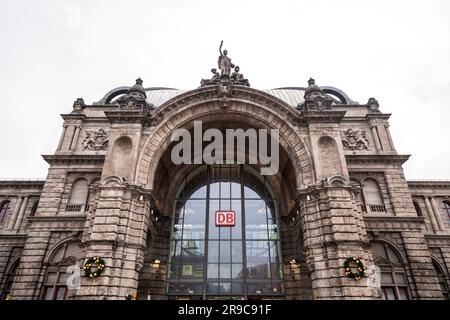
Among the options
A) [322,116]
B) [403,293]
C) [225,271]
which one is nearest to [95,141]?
[225,271]

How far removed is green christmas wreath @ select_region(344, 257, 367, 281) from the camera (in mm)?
15898

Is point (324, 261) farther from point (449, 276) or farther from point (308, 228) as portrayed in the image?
point (449, 276)

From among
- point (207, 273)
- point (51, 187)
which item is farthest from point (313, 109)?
point (51, 187)

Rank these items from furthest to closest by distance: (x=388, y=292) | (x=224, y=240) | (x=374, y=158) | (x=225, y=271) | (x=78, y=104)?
(x=78, y=104) < (x=374, y=158) < (x=224, y=240) < (x=225, y=271) < (x=388, y=292)

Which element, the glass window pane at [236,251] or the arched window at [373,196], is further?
the arched window at [373,196]

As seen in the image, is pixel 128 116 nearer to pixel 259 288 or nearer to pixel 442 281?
pixel 259 288

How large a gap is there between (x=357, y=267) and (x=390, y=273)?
8.14 metres

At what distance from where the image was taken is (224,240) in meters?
23.4

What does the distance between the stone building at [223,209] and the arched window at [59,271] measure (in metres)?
0.08

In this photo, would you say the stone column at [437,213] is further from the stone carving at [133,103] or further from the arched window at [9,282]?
the arched window at [9,282]

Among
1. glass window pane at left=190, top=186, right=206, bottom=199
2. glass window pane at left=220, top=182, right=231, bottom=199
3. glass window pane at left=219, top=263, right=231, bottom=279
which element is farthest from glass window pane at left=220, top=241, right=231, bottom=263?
glass window pane at left=190, top=186, right=206, bottom=199

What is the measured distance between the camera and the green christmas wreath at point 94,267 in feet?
52.7

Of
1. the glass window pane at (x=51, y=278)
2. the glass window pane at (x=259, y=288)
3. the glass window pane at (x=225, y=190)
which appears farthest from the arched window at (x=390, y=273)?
the glass window pane at (x=51, y=278)

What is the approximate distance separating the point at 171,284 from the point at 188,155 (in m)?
11.1
